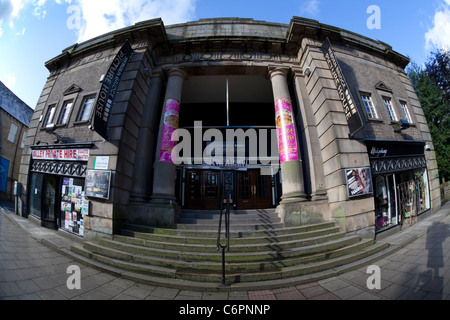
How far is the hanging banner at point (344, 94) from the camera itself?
18.5 feet

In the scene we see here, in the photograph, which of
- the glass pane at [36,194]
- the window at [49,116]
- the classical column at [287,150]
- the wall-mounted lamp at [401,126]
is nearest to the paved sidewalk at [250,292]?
the classical column at [287,150]

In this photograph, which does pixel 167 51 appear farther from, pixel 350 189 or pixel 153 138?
pixel 350 189

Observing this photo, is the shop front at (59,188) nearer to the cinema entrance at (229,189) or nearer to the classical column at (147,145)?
the classical column at (147,145)

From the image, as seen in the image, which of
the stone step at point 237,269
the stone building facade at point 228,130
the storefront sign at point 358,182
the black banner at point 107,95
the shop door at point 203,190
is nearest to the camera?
the stone step at point 237,269

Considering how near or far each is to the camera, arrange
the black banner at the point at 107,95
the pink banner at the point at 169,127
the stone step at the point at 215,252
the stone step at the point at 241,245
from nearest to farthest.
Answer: the stone step at the point at 215,252 → the stone step at the point at 241,245 → the black banner at the point at 107,95 → the pink banner at the point at 169,127

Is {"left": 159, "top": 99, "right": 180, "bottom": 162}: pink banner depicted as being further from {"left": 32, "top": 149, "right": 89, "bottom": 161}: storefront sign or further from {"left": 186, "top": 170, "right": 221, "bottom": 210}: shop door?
{"left": 32, "top": 149, "right": 89, "bottom": 161}: storefront sign

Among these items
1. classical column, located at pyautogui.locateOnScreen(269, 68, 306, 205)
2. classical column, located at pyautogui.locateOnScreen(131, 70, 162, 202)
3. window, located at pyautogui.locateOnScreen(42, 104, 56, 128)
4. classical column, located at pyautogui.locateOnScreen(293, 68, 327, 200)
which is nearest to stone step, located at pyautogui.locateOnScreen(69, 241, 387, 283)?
classical column, located at pyautogui.locateOnScreen(269, 68, 306, 205)

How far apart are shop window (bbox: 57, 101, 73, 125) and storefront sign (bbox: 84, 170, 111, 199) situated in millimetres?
4233

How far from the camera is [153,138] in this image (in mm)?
7406

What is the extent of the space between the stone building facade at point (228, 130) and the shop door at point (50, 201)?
0.16 ft

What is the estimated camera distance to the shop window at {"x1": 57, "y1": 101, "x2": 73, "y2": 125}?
7.79 meters
